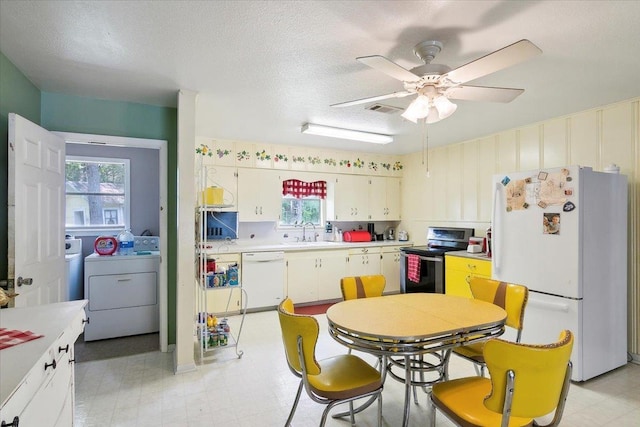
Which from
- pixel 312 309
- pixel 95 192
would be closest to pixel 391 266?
pixel 312 309

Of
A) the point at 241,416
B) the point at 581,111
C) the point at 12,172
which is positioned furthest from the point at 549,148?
the point at 12,172

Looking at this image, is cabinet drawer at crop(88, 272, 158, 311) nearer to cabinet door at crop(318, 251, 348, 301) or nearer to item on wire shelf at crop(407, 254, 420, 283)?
cabinet door at crop(318, 251, 348, 301)

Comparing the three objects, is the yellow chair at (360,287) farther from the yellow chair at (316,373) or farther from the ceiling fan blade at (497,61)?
the ceiling fan blade at (497,61)

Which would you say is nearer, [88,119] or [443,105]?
[443,105]

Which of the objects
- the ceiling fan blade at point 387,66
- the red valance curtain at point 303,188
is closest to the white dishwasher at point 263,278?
the red valance curtain at point 303,188

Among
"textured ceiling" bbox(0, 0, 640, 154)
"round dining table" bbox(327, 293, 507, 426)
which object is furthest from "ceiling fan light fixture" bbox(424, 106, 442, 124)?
"round dining table" bbox(327, 293, 507, 426)

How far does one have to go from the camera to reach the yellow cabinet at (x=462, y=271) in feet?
12.5

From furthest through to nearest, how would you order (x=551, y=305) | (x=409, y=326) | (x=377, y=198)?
(x=377, y=198) < (x=551, y=305) < (x=409, y=326)

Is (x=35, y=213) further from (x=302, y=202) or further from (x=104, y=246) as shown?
(x=302, y=202)

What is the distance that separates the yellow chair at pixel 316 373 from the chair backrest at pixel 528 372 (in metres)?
0.65

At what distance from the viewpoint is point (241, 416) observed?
2.24 metres

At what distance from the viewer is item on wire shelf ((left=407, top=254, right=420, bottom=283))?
184 inches

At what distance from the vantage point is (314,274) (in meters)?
4.96

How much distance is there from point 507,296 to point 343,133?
248 centimetres
